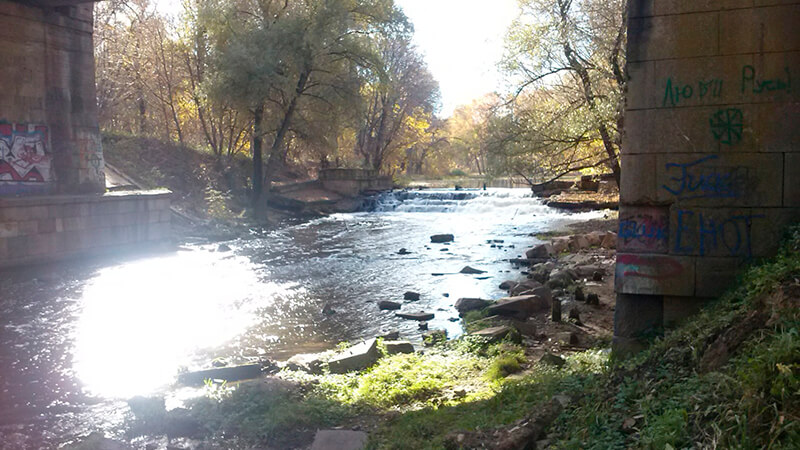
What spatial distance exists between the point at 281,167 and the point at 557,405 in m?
36.7

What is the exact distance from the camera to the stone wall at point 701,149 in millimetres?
5250

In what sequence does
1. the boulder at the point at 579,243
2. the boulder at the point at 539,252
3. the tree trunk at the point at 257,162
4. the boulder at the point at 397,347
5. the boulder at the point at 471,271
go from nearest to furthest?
the boulder at the point at 397,347 < the boulder at the point at 471,271 < the boulder at the point at 539,252 < the boulder at the point at 579,243 < the tree trunk at the point at 257,162

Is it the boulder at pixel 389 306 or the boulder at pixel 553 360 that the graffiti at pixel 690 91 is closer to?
the boulder at pixel 553 360

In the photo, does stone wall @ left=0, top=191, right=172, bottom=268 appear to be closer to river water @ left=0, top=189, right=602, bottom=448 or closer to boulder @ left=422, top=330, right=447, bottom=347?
river water @ left=0, top=189, right=602, bottom=448

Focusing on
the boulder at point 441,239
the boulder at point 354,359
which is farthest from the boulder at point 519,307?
the boulder at point 441,239

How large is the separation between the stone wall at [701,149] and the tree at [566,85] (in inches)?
471

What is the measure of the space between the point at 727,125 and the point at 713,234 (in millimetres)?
982

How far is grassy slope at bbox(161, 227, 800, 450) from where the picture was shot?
3.07 metres

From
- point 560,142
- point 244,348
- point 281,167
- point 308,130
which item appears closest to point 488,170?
point 560,142

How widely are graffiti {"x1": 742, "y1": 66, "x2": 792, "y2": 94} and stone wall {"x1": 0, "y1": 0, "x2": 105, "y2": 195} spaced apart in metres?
16.6

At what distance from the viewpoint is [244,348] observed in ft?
28.0

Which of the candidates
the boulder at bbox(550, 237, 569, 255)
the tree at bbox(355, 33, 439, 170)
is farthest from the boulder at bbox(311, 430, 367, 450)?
the tree at bbox(355, 33, 439, 170)

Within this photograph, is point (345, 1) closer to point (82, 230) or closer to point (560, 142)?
point (560, 142)

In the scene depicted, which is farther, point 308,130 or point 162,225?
point 308,130
